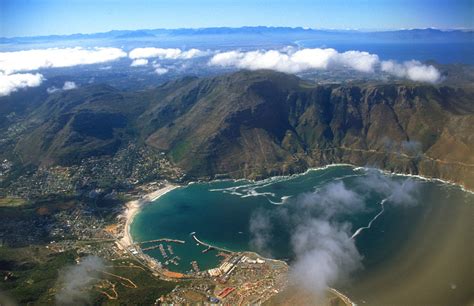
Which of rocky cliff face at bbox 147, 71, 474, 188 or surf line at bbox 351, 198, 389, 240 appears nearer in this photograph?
surf line at bbox 351, 198, 389, 240

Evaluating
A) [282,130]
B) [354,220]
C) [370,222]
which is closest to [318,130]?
[282,130]

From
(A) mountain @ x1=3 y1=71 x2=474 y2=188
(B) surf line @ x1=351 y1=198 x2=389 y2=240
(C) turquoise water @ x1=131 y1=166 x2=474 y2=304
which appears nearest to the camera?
(C) turquoise water @ x1=131 y1=166 x2=474 y2=304

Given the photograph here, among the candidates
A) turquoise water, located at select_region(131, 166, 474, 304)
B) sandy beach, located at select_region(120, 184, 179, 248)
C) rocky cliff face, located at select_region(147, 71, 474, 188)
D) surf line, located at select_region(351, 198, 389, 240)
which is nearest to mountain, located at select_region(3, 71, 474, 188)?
rocky cliff face, located at select_region(147, 71, 474, 188)

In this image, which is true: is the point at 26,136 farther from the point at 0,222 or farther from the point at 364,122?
the point at 364,122

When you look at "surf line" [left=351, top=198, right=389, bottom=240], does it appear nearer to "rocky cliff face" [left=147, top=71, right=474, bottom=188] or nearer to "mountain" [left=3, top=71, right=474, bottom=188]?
"mountain" [left=3, top=71, right=474, bottom=188]

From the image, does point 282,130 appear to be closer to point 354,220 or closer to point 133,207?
point 133,207

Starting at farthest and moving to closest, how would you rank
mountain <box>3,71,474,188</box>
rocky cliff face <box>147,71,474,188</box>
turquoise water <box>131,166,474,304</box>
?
mountain <box>3,71,474,188</box> → rocky cliff face <box>147,71,474,188</box> → turquoise water <box>131,166,474,304</box>
